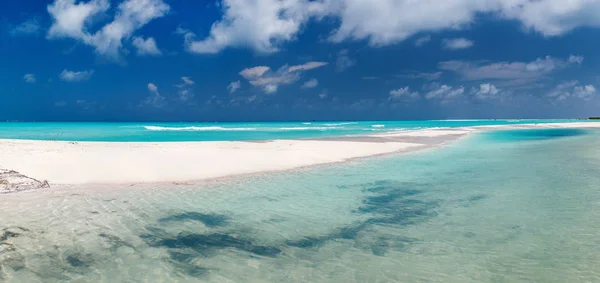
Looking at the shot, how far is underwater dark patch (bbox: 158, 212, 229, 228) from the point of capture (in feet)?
24.6

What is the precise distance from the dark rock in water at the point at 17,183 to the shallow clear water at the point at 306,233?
2.45 feet

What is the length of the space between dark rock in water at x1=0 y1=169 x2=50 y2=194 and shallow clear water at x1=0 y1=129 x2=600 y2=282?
29.4 inches

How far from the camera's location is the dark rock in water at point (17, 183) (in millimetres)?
9920

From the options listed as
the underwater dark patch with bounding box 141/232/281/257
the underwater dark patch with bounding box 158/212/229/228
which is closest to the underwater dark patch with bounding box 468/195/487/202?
the underwater dark patch with bounding box 141/232/281/257

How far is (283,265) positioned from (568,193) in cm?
907

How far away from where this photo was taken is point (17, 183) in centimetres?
1038

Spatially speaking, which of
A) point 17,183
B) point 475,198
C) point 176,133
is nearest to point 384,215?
point 475,198

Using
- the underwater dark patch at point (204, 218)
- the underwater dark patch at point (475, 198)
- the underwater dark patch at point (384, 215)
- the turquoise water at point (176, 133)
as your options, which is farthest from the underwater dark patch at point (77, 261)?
the turquoise water at point (176, 133)

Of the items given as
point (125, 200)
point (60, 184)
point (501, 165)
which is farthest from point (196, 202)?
point (501, 165)

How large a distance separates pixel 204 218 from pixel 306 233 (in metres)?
2.41

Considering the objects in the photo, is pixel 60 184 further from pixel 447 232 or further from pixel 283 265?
pixel 447 232

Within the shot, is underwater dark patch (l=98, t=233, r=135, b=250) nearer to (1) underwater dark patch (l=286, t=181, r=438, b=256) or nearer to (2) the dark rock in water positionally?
(1) underwater dark patch (l=286, t=181, r=438, b=256)

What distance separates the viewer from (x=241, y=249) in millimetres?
6027

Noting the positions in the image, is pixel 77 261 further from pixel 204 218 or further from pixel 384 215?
pixel 384 215
